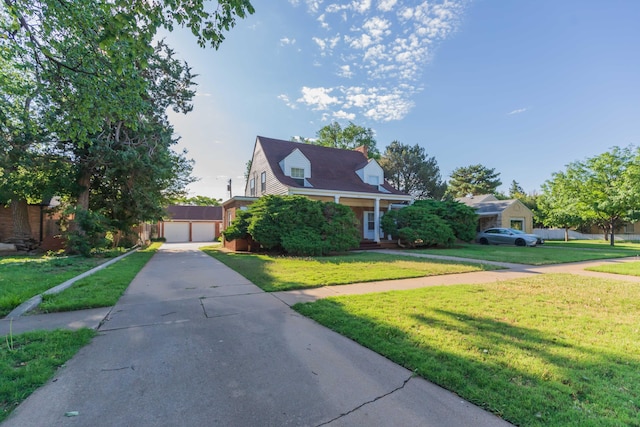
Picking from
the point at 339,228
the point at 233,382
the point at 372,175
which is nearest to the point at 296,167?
the point at 372,175

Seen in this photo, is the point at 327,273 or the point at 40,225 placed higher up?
the point at 40,225

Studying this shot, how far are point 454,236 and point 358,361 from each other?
16.1 meters

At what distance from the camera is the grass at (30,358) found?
236 centimetres

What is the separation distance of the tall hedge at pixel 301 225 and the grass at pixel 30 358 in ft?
29.7

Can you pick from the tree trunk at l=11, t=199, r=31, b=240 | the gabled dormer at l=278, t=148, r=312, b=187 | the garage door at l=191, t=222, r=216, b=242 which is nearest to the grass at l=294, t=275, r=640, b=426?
the gabled dormer at l=278, t=148, r=312, b=187

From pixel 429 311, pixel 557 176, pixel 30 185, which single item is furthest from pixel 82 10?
pixel 557 176

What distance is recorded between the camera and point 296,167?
18.5 m

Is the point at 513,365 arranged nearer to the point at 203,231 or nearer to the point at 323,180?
the point at 323,180

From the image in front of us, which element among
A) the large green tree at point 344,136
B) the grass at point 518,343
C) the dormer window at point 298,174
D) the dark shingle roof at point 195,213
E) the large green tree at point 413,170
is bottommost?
the grass at point 518,343

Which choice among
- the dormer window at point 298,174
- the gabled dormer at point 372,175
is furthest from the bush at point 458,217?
the dormer window at point 298,174

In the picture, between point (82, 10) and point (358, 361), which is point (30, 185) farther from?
point (358, 361)

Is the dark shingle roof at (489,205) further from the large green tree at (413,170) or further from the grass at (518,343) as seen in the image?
the grass at (518,343)

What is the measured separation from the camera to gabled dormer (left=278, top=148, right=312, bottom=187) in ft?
60.1

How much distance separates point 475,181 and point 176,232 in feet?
144
